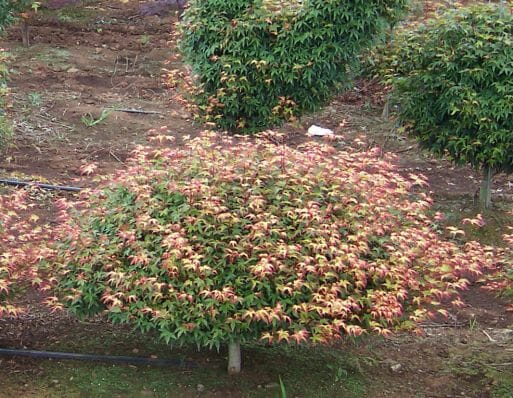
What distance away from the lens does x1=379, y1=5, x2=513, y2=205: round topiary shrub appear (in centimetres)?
666

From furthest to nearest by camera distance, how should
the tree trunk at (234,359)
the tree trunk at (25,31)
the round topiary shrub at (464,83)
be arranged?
the tree trunk at (25,31) < the round topiary shrub at (464,83) < the tree trunk at (234,359)

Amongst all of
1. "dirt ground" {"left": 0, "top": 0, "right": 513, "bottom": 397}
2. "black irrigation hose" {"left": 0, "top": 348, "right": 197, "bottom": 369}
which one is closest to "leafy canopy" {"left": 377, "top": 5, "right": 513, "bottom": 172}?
"dirt ground" {"left": 0, "top": 0, "right": 513, "bottom": 397}

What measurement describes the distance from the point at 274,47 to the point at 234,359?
370 cm

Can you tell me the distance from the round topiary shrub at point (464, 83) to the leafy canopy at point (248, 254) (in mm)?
2690

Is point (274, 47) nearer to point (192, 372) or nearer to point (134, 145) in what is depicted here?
point (134, 145)

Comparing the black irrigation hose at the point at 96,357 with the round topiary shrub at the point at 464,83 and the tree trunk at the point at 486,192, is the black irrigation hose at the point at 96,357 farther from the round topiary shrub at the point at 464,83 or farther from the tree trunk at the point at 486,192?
the tree trunk at the point at 486,192

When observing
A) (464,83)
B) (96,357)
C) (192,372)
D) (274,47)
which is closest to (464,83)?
(464,83)

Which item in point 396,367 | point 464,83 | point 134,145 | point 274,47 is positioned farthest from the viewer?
point 134,145

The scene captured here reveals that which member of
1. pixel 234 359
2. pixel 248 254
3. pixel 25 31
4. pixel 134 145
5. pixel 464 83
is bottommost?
pixel 134 145

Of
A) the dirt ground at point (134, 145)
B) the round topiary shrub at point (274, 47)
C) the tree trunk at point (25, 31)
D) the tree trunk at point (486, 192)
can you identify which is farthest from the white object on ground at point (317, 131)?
the tree trunk at point (25, 31)

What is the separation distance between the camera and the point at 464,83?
6750mm

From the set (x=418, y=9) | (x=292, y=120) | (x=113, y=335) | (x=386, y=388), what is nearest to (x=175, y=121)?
(x=292, y=120)

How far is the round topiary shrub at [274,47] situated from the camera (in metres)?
7.11

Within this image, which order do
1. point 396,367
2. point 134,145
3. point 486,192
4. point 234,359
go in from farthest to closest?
point 134,145 < point 486,192 < point 396,367 < point 234,359
